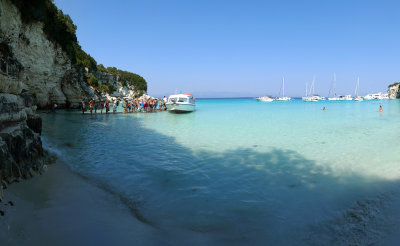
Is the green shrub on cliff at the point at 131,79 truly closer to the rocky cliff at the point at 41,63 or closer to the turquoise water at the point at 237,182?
the rocky cliff at the point at 41,63

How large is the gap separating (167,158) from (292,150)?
537cm

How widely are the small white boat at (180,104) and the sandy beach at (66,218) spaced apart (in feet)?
85.0

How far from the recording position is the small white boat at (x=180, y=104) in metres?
31.0

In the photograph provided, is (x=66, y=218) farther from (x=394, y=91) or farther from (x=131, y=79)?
(x=394, y=91)

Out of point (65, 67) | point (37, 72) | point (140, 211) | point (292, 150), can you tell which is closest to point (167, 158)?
point (140, 211)

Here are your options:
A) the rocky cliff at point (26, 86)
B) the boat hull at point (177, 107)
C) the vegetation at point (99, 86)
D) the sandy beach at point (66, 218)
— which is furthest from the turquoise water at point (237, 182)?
the vegetation at point (99, 86)

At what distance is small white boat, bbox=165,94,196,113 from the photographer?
3102 centimetres

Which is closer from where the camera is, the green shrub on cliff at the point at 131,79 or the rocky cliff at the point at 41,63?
the rocky cliff at the point at 41,63

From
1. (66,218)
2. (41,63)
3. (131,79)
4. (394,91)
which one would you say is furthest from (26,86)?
(394,91)

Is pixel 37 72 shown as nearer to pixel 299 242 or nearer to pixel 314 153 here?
pixel 314 153

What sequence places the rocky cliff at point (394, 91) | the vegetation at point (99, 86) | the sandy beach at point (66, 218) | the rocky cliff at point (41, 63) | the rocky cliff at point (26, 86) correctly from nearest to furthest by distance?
the sandy beach at point (66, 218)
the rocky cliff at point (26, 86)
the rocky cliff at point (41, 63)
the vegetation at point (99, 86)
the rocky cliff at point (394, 91)

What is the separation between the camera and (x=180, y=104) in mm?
30875

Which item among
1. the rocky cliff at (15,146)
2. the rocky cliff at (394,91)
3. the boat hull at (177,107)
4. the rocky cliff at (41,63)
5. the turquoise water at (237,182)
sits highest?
the rocky cliff at (394,91)

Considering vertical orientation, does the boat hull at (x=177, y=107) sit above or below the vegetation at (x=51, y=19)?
below
